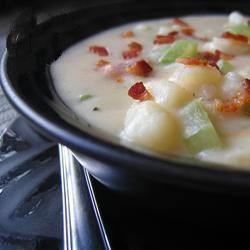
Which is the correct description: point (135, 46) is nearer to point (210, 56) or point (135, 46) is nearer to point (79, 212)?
point (210, 56)

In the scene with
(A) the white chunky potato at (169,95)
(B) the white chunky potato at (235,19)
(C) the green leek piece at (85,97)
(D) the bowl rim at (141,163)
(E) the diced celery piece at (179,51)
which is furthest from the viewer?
(B) the white chunky potato at (235,19)

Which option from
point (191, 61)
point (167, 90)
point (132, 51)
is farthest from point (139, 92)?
point (132, 51)

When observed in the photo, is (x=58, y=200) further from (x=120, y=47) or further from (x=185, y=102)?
(x=120, y=47)

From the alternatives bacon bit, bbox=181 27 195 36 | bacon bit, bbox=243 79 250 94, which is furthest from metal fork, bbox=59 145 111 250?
bacon bit, bbox=181 27 195 36

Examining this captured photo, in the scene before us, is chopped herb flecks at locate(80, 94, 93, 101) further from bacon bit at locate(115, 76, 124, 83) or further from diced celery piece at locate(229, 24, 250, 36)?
diced celery piece at locate(229, 24, 250, 36)

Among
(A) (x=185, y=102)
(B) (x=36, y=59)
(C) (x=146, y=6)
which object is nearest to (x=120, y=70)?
(B) (x=36, y=59)

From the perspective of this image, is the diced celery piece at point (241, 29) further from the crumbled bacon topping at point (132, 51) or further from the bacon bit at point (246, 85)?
the bacon bit at point (246, 85)

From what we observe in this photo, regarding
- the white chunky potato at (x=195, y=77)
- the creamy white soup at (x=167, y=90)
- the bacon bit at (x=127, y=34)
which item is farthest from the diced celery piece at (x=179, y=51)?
the bacon bit at (x=127, y=34)
